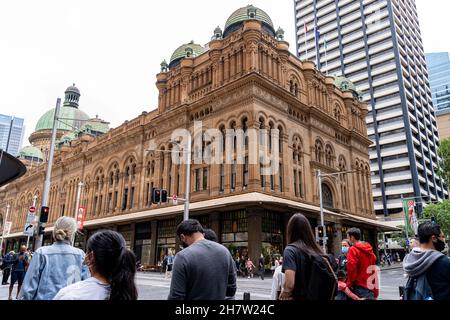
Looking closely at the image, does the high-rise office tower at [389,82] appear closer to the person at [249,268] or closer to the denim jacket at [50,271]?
the person at [249,268]

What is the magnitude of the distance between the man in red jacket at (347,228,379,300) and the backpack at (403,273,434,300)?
4.85ft

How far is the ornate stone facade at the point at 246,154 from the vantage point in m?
28.0

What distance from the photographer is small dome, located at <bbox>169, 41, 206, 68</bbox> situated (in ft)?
128

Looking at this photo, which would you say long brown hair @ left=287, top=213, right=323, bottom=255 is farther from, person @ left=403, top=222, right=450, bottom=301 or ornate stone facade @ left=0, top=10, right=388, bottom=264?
ornate stone facade @ left=0, top=10, right=388, bottom=264

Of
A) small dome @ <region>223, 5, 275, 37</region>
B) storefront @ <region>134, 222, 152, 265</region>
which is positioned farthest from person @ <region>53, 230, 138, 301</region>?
small dome @ <region>223, 5, 275, 37</region>

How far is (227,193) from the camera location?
2794cm

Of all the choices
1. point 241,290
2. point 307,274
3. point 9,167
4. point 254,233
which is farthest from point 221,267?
point 254,233

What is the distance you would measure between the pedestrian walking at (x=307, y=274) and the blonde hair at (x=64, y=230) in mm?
2661

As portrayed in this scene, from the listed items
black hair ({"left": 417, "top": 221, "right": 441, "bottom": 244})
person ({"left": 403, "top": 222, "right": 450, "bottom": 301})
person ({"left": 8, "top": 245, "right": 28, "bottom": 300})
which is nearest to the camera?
person ({"left": 403, "top": 222, "right": 450, "bottom": 301})

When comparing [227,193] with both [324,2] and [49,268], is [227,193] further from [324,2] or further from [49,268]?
[324,2]

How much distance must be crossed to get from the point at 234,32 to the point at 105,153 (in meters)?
22.7

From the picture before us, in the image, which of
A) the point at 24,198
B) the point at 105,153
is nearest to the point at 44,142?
the point at 24,198

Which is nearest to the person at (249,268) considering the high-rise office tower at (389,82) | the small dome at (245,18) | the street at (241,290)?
the street at (241,290)

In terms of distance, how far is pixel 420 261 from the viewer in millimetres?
3891
